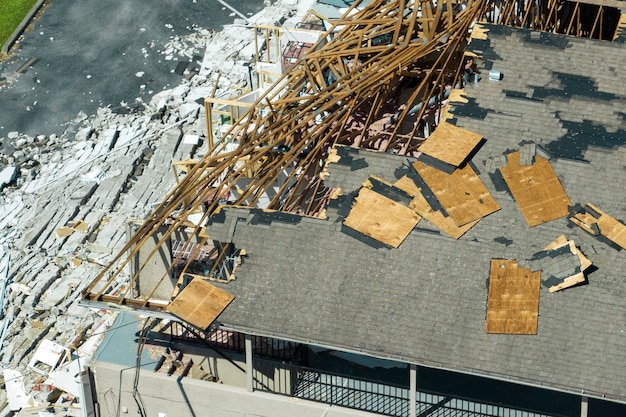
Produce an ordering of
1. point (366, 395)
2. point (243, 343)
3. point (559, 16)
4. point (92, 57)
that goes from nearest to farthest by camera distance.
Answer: point (366, 395) < point (243, 343) < point (559, 16) < point (92, 57)

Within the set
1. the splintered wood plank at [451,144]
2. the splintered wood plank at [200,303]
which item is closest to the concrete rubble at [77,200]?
the splintered wood plank at [200,303]

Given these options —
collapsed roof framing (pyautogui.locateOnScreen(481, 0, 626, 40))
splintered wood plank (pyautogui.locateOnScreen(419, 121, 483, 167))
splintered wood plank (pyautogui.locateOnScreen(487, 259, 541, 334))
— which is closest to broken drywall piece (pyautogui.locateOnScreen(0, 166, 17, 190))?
collapsed roof framing (pyautogui.locateOnScreen(481, 0, 626, 40))

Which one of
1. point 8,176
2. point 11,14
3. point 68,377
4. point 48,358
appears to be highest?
point 11,14

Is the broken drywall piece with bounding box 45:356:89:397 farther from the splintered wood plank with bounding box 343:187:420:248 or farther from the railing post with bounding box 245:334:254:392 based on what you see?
the splintered wood plank with bounding box 343:187:420:248

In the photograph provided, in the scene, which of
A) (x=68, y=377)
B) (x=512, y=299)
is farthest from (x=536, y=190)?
(x=68, y=377)

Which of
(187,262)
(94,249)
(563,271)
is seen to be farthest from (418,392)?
(94,249)

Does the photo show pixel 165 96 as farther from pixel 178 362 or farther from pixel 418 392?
pixel 418 392

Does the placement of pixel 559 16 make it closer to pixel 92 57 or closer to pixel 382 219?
pixel 382 219
